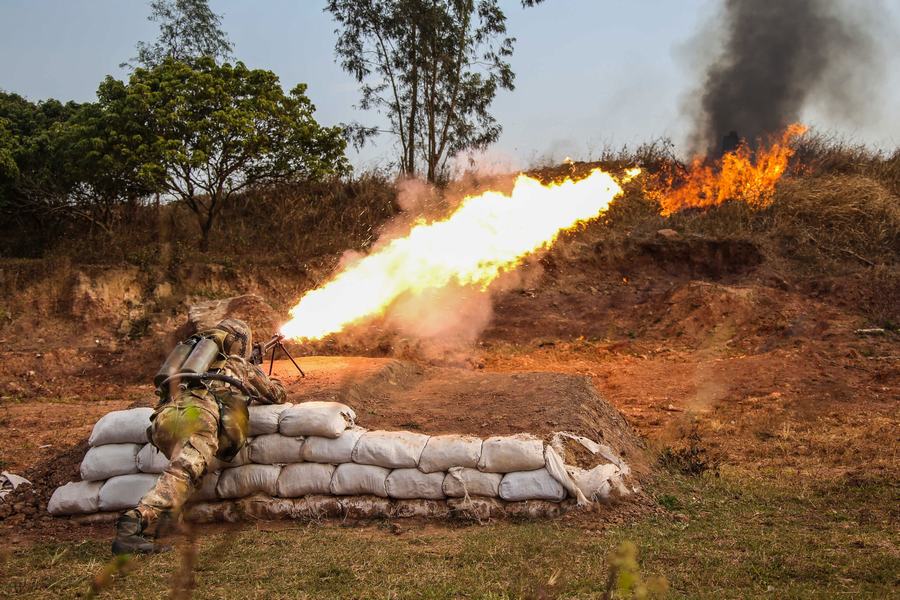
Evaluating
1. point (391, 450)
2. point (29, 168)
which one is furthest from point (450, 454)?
point (29, 168)

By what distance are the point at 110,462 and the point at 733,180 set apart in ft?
64.1

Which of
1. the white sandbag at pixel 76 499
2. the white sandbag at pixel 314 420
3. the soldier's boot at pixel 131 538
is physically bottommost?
the white sandbag at pixel 76 499

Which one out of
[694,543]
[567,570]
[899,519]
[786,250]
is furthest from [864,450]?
[786,250]

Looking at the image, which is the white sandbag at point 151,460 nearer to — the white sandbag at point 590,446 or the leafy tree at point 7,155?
the white sandbag at point 590,446

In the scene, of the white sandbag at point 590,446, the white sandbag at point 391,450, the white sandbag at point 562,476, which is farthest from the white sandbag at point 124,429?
the white sandbag at point 590,446

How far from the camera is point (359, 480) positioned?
299 inches

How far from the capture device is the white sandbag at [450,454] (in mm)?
7449

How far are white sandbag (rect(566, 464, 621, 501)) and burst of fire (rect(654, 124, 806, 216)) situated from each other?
1682cm

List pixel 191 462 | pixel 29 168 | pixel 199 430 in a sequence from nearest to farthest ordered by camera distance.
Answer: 1. pixel 191 462
2. pixel 199 430
3. pixel 29 168

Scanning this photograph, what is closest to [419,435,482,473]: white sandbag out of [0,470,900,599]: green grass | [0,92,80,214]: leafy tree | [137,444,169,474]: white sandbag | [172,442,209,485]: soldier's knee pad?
[0,470,900,599]: green grass

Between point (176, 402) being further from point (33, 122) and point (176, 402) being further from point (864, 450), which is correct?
point (33, 122)

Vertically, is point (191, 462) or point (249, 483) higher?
point (191, 462)

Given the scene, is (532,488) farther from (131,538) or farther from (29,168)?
(29,168)

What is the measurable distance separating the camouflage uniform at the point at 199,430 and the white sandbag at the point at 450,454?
1833 mm
